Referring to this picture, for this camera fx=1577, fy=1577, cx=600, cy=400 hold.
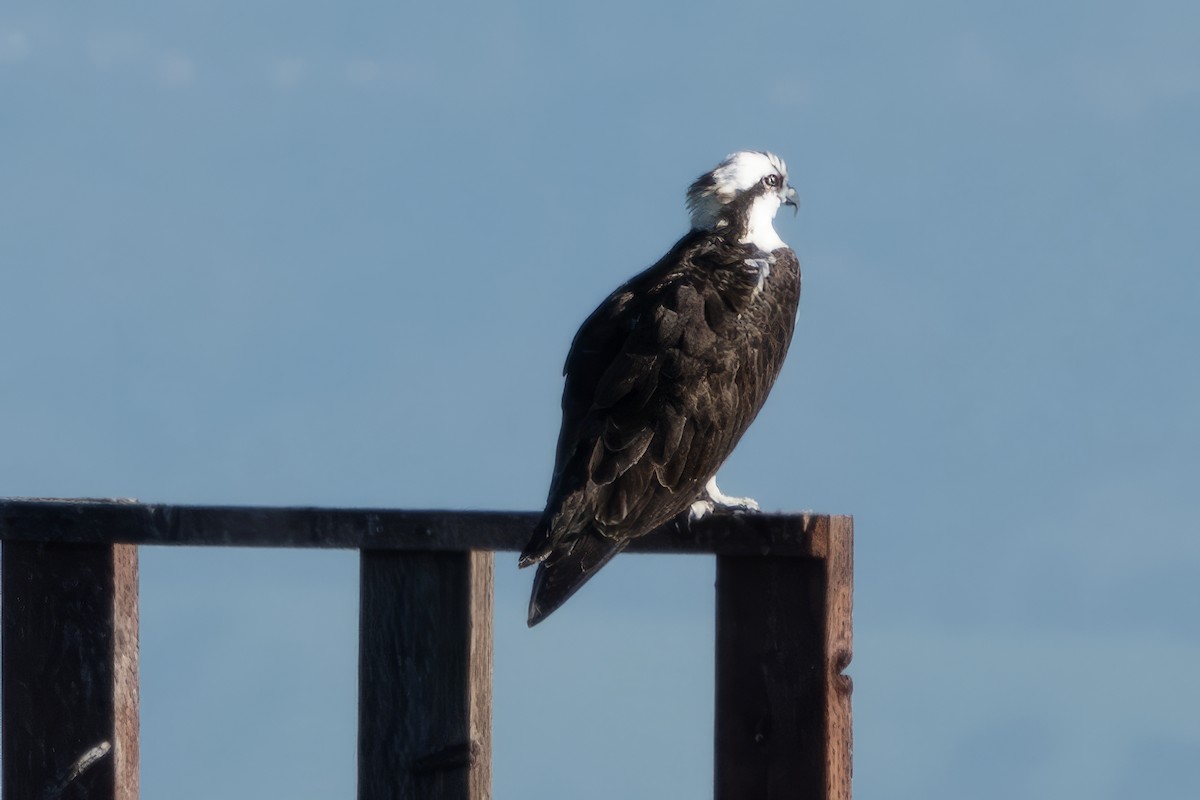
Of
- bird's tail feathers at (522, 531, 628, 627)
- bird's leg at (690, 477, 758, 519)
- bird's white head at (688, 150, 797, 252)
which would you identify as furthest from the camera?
bird's white head at (688, 150, 797, 252)

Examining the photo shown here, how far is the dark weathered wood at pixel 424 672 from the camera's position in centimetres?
362

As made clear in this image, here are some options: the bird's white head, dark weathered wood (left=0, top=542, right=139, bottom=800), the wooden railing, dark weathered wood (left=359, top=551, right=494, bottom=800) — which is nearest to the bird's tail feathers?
the wooden railing

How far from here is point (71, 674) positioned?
154 inches

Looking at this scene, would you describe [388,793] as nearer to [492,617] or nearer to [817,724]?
[492,617]

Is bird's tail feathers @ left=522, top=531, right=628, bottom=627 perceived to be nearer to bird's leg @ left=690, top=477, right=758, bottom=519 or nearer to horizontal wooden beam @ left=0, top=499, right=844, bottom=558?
horizontal wooden beam @ left=0, top=499, right=844, bottom=558

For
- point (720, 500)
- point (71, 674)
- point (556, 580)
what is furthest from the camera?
point (720, 500)

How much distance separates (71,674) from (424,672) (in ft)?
3.12

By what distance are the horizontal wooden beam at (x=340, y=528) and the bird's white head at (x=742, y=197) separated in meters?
2.84

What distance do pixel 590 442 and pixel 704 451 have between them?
1.37 feet

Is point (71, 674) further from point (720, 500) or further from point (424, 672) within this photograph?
point (720, 500)

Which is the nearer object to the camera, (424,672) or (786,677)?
(786,677)

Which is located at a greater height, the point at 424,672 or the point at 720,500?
the point at 720,500

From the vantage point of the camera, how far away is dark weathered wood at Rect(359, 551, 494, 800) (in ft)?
11.9

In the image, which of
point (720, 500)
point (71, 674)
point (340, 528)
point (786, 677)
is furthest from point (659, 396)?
point (71, 674)
